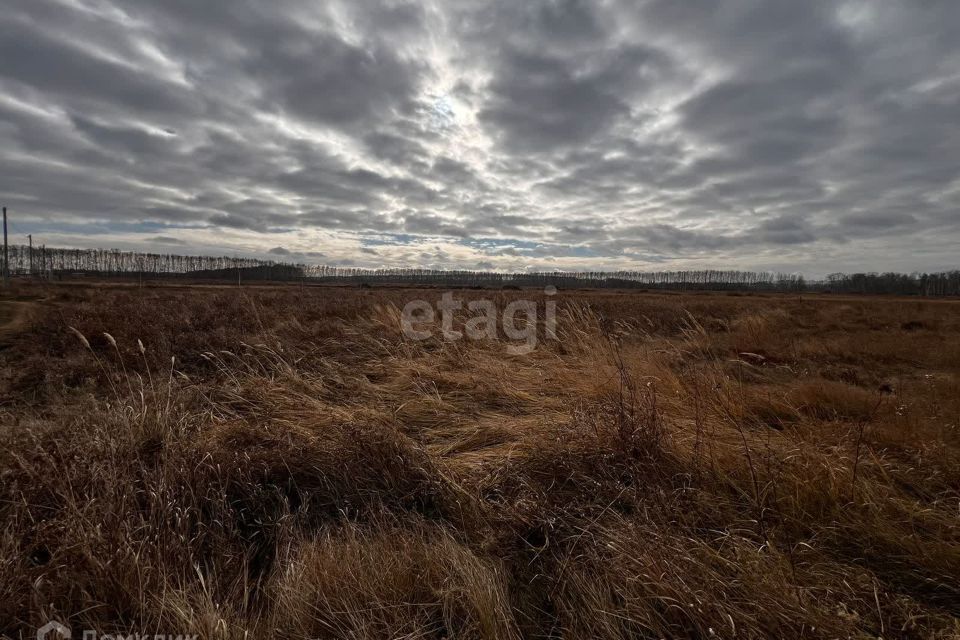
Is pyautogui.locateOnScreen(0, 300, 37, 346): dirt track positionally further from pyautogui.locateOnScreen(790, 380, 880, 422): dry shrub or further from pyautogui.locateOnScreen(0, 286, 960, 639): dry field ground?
pyautogui.locateOnScreen(790, 380, 880, 422): dry shrub

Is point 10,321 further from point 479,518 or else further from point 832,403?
point 832,403

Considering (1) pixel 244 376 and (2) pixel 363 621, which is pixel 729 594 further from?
(1) pixel 244 376

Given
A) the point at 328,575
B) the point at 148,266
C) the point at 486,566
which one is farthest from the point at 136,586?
the point at 148,266

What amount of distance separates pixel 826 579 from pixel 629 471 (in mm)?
1011

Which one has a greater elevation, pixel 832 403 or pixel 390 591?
pixel 832 403

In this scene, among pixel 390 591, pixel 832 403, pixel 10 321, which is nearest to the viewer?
pixel 390 591

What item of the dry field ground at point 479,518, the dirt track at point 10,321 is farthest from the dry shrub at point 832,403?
the dirt track at point 10,321

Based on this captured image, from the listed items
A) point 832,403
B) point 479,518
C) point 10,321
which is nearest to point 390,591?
point 479,518

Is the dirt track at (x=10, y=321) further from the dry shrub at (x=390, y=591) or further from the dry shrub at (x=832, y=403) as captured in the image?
the dry shrub at (x=832, y=403)

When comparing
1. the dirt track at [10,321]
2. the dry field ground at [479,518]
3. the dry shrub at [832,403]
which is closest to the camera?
the dry field ground at [479,518]

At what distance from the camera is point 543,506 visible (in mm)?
2289

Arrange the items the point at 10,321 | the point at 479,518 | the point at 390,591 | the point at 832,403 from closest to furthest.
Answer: the point at 390,591 < the point at 479,518 < the point at 832,403 < the point at 10,321

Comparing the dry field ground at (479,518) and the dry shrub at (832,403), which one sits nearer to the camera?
the dry field ground at (479,518)

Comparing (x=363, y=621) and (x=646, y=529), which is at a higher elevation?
(x=646, y=529)
